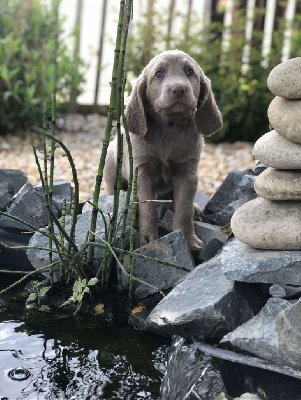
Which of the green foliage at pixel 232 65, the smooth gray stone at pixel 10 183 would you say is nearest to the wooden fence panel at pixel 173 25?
the green foliage at pixel 232 65

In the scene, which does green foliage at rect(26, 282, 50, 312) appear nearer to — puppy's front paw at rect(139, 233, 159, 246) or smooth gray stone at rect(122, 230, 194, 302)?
smooth gray stone at rect(122, 230, 194, 302)

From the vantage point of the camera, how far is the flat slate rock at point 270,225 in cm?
284

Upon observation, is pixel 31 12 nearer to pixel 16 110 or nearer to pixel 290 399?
pixel 16 110

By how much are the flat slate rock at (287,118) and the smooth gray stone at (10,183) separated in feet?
5.95

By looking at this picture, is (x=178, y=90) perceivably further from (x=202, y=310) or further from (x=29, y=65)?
(x=29, y=65)

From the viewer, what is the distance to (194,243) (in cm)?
363

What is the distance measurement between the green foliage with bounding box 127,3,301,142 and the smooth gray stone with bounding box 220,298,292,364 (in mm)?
4777

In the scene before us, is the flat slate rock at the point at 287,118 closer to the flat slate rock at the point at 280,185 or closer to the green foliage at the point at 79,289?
the flat slate rock at the point at 280,185

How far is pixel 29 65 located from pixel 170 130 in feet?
13.6

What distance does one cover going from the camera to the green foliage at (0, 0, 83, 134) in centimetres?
697

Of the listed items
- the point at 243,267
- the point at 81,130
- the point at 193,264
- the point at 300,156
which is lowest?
the point at 81,130

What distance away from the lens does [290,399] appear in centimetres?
232

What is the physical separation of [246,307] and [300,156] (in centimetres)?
69

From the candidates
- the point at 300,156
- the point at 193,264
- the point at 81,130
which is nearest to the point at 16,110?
the point at 81,130
